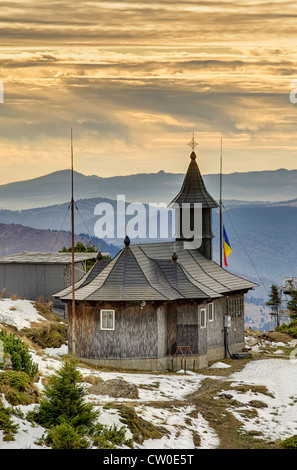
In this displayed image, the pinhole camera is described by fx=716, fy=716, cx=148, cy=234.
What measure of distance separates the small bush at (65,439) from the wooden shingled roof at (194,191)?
2758cm

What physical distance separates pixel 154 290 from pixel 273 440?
14518mm

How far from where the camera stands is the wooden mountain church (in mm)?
36875

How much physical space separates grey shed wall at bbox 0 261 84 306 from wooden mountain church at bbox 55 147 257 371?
1316 cm

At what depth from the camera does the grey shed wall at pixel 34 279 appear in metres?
53.6

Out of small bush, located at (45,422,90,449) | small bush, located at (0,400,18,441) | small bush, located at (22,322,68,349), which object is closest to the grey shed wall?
small bush, located at (22,322,68,349)

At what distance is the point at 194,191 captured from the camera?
46.6m

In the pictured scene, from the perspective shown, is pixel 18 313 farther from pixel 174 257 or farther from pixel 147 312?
pixel 147 312

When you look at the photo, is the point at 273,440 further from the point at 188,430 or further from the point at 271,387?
the point at 271,387

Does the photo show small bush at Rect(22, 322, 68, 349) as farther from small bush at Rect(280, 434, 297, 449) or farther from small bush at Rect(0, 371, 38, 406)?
small bush at Rect(280, 434, 297, 449)

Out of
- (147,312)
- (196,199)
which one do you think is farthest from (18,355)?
(196,199)

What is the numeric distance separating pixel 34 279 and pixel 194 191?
50.2ft

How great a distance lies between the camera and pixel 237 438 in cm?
2441

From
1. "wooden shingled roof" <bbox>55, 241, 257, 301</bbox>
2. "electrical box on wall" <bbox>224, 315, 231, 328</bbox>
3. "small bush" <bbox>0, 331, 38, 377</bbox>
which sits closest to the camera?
"small bush" <bbox>0, 331, 38, 377</bbox>
